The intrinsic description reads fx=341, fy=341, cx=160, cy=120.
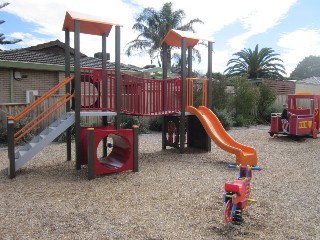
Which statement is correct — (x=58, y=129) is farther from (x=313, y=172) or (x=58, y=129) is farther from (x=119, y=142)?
(x=313, y=172)

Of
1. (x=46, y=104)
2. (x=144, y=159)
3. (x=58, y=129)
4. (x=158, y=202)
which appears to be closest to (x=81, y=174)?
(x=58, y=129)

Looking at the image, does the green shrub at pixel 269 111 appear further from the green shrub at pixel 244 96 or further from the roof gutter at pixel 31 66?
the roof gutter at pixel 31 66

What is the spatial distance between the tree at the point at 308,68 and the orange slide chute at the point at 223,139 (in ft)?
243

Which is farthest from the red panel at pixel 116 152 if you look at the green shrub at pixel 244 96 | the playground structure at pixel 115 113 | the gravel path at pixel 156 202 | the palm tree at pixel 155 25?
the palm tree at pixel 155 25

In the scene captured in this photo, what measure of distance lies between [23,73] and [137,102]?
8715 millimetres

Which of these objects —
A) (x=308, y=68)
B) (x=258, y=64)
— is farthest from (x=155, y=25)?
(x=308, y=68)

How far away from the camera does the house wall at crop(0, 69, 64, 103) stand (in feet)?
47.6

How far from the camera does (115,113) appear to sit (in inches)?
288

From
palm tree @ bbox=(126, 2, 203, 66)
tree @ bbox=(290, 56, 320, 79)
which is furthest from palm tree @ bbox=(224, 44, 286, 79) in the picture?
tree @ bbox=(290, 56, 320, 79)

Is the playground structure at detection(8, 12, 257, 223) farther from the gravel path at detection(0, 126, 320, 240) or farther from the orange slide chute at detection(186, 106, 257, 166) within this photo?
the gravel path at detection(0, 126, 320, 240)

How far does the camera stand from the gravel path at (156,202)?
12.8 feet

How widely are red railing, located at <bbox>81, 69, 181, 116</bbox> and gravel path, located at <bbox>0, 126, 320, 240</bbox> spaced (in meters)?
1.34

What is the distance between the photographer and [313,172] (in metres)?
7.10

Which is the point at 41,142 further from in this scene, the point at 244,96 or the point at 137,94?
the point at 244,96
